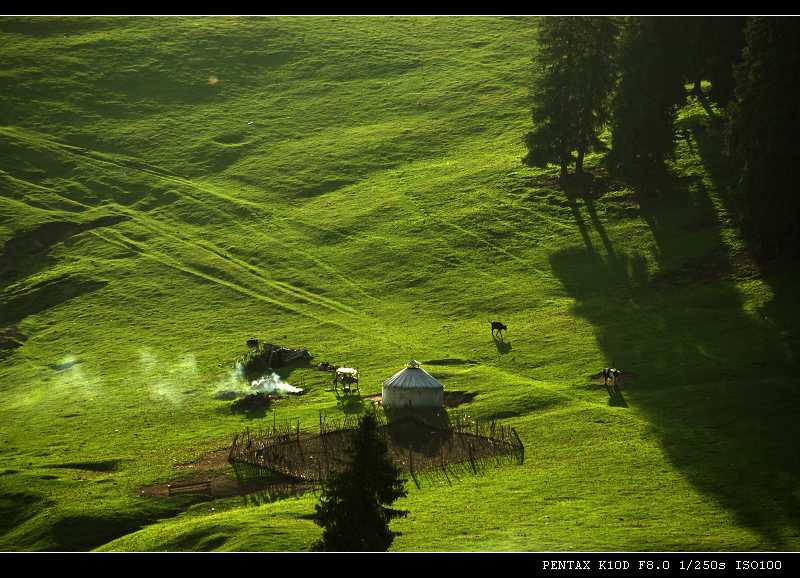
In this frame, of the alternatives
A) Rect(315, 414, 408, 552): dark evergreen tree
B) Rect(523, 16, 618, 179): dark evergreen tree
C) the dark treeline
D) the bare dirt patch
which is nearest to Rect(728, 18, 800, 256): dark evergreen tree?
the dark treeline

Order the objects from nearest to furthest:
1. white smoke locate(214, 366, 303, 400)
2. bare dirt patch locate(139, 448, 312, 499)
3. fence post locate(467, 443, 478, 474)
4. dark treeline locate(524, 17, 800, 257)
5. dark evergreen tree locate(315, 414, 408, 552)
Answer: dark evergreen tree locate(315, 414, 408, 552), bare dirt patch locate(139, 448, 312, 499), fence post locate(467, 443, 478, 474), white smoke locate(214, 366, 303, 400), dark treeline locate(524, 17, 800, 257)

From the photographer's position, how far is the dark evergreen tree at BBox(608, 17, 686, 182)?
92938mm

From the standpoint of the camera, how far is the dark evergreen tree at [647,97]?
305 ft

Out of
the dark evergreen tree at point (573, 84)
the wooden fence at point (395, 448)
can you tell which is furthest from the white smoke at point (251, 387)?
the dark evergreen tree at point (573, 84)

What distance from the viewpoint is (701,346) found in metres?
71.2

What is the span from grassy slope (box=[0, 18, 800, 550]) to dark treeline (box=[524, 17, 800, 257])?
4.89 metres

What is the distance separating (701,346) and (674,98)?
3083 centimetres

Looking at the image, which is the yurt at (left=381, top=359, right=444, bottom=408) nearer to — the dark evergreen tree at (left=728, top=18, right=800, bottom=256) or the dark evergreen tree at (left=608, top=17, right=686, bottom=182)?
the dark evergreen tree at (left=728, top=18, right=800, bottom=256)

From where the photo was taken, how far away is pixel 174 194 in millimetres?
119188

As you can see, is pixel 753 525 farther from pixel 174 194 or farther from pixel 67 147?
pixel 67 147

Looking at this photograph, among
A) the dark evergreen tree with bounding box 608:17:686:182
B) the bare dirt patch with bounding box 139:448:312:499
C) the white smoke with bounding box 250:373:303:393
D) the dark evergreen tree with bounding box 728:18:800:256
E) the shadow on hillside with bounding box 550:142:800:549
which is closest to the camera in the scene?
the shadow on hillside with bounding box 550:142:800:549

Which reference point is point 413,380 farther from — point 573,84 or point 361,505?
point 573,84

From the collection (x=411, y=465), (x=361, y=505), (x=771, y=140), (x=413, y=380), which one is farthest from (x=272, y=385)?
(x=771, y=140)
